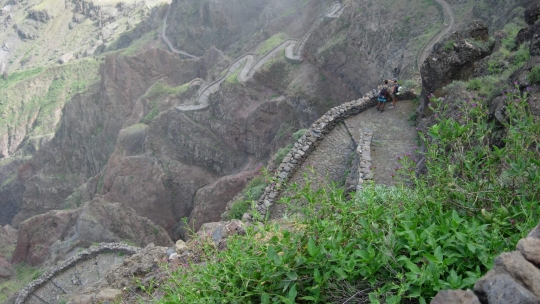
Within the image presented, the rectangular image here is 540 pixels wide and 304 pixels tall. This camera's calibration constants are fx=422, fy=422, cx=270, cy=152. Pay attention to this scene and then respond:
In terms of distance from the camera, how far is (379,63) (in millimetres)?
33781

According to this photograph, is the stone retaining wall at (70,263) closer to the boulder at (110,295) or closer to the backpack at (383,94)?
the boulder at (110,295)

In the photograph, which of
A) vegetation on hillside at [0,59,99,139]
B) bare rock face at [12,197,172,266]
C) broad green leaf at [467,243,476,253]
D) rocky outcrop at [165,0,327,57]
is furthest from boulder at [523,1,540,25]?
vegetation on hillside at [0,59,99,139]

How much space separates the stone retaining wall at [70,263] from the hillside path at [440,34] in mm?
20170

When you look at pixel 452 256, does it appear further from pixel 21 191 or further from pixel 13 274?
pixel 21 191

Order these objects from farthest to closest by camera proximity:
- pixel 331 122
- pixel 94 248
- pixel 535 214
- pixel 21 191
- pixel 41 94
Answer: pixel 41 94, pixel 21 191, pixel 94 248, pixel 331 122, pixel 535 214

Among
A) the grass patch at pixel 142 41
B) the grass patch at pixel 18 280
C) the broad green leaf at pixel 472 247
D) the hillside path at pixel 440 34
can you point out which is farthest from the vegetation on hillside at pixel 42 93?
the broad green leaf at pixel 472 247

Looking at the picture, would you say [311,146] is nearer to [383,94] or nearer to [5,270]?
[383,94]

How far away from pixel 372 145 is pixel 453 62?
174 inches

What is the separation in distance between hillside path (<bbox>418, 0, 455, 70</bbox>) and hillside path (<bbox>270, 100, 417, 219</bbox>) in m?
9.13

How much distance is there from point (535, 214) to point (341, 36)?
36012mm

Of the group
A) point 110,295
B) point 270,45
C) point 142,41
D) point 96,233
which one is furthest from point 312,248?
point 142,41

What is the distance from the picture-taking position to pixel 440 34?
3025 cm

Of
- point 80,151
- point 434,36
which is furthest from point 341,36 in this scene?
point 80,151

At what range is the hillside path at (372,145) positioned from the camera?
16.0m
